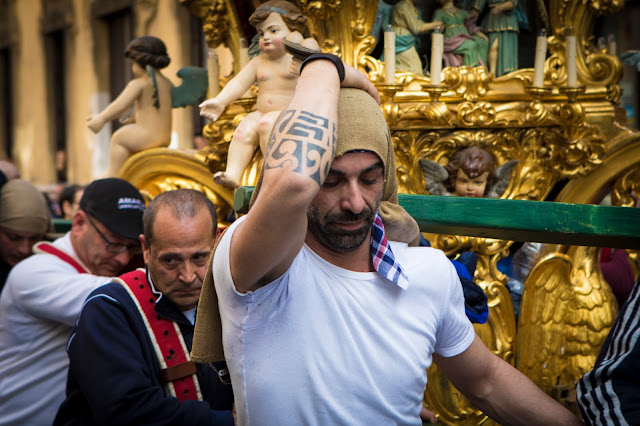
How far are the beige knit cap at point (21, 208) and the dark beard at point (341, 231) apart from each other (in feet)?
8.18

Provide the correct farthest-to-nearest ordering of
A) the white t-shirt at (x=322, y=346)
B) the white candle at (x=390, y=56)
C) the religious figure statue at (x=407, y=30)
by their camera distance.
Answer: the religious figure statue at (x=407, y=30) < the white candle at (x=390, y=56) < the white t-shirt at (x=322, y=346)

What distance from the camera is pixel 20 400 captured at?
9.22ft

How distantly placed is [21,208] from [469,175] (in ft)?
6.82

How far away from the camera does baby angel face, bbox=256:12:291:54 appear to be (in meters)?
2.96

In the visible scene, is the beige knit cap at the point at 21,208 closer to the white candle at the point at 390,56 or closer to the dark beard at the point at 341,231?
the white candle at the point at 390,56

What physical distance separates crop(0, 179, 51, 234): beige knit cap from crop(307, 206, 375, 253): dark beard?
249 cm

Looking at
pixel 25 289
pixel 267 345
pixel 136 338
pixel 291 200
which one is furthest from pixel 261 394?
pixel 25 289

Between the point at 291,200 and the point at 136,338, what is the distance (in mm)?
946

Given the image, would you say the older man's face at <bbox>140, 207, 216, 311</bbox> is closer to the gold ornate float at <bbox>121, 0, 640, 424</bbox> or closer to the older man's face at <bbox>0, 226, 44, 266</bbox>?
the gold ornate float at <bbox>121, 0, 640, 424</bbox>

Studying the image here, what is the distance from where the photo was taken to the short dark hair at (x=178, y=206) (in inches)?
90.1

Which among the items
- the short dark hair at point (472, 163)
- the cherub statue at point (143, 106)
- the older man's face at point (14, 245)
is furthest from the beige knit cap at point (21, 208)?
the short dark hair at point (472, 163)

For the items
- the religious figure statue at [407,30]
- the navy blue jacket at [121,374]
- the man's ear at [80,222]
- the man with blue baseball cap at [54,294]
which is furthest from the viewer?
the religious figure statue at [407,30]

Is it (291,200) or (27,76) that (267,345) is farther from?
(27,76)

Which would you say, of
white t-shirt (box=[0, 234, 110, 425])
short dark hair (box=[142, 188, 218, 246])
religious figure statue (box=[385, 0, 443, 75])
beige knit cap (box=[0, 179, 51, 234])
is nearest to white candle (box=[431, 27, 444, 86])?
religious figure statue (box=[385, 0, 443, 75])
